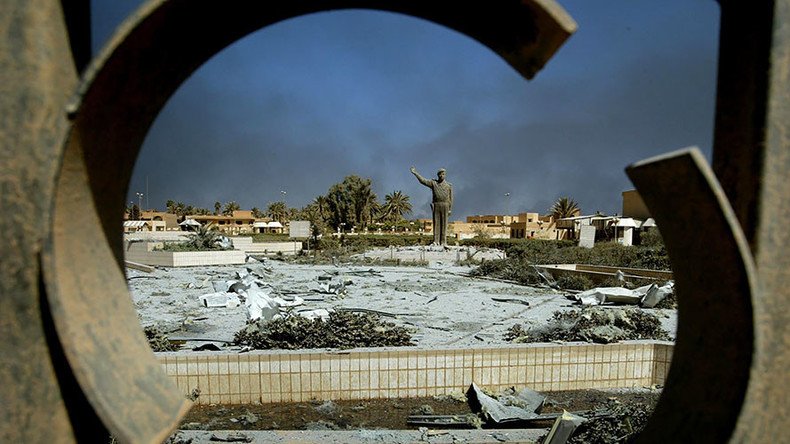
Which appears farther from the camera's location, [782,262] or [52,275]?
[782,262]

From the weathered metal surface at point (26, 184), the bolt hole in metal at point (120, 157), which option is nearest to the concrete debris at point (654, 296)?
the bolt hole in metal at point (120, 157)

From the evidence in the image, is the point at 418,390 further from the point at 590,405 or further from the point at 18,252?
the point at 18,252

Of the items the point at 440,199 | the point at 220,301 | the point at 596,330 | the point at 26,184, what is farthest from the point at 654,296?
the point at 440,199

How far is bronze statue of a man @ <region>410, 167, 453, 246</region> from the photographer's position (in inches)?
781

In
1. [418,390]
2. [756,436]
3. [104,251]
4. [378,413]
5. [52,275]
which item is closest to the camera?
[52,275]

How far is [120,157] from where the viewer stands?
4.39 feet

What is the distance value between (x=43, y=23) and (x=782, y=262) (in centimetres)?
207

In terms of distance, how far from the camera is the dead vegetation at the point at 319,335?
4.93 meters

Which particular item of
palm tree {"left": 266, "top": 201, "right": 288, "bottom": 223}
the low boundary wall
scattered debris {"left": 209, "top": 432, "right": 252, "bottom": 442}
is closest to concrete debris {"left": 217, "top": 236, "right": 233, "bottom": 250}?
the low boundary wall

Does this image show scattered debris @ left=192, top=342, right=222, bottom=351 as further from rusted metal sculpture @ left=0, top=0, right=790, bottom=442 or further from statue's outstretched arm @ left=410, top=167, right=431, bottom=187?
statue's outstretched arm @ left=410, top=167, right=431, bottom=187

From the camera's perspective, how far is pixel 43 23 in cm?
115

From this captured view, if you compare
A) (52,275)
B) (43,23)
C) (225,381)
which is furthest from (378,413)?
(43,23)

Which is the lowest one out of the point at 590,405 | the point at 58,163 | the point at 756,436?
the point at 590,405

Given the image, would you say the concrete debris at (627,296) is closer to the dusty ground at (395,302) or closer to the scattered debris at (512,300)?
the dusty ground at (395,302)
